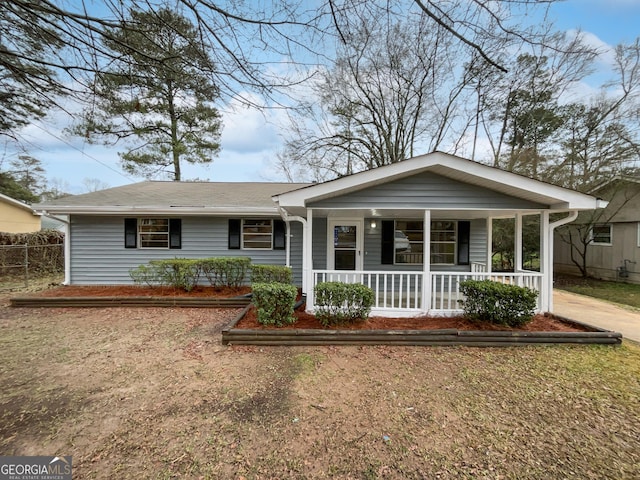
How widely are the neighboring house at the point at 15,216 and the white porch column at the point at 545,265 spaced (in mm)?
21103

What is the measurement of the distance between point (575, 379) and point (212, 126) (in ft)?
50.5

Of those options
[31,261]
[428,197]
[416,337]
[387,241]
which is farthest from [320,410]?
[31,261]

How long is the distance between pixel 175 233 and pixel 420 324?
23.8 ft

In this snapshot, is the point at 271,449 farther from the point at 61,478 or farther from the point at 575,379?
the point at 575,379

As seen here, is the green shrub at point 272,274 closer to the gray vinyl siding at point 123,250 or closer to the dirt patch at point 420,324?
the dirt patch at point 420,324

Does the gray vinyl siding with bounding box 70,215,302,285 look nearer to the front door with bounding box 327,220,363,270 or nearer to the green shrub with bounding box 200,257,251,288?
the green shrub with bounding box 200,257,251,288


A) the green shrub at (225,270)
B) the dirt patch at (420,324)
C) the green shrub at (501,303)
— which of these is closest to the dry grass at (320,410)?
the dirt patch at (420,324)

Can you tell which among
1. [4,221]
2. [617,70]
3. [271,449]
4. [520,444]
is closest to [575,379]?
[520,444]

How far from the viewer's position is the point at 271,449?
2.27m

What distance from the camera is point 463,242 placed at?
7.92m

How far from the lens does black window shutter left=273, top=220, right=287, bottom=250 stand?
8.40 metres

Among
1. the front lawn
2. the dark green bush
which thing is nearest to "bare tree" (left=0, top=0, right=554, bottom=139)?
the dark green bush

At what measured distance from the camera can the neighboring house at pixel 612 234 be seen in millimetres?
11628

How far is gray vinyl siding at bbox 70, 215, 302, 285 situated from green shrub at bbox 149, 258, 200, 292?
103 centimetres
